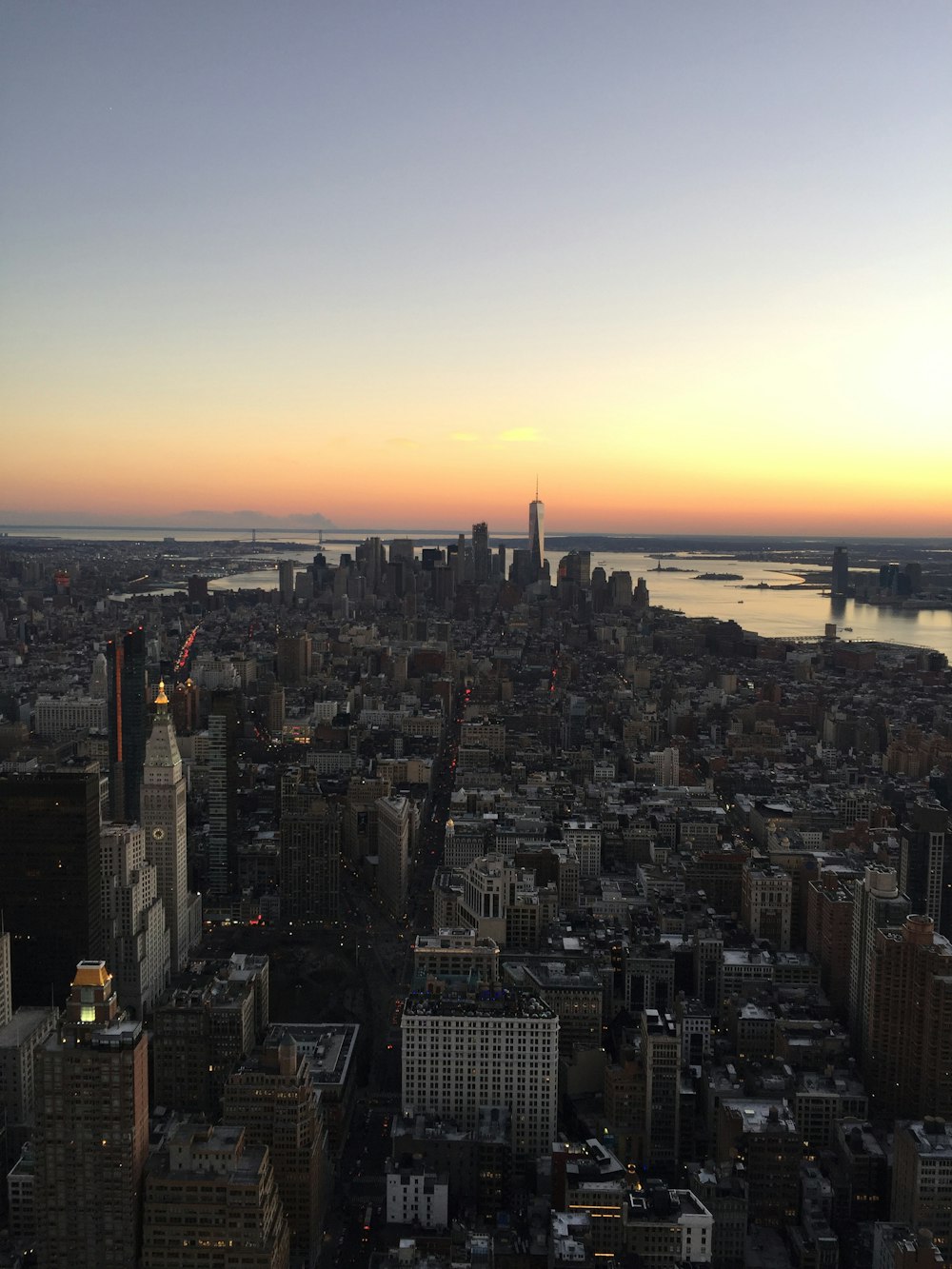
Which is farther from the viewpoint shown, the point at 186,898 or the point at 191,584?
the point at 191,584

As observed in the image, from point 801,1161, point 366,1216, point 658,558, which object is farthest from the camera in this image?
point 658,558

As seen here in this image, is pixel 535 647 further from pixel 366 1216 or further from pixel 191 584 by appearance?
pixel 366 1216

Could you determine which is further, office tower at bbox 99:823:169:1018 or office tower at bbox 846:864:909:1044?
office tower at bbox 99:823:169:1018

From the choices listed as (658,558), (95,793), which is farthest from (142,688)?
(658,558)

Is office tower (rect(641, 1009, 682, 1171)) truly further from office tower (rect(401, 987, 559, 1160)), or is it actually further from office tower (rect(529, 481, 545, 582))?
office tower (rect(529, 481, 545, 582))

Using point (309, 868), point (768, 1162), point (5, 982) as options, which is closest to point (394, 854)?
point (309, 868)

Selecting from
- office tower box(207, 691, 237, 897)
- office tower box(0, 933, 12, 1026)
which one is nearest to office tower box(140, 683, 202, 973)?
office tower box(207, 691, 237, 897)
